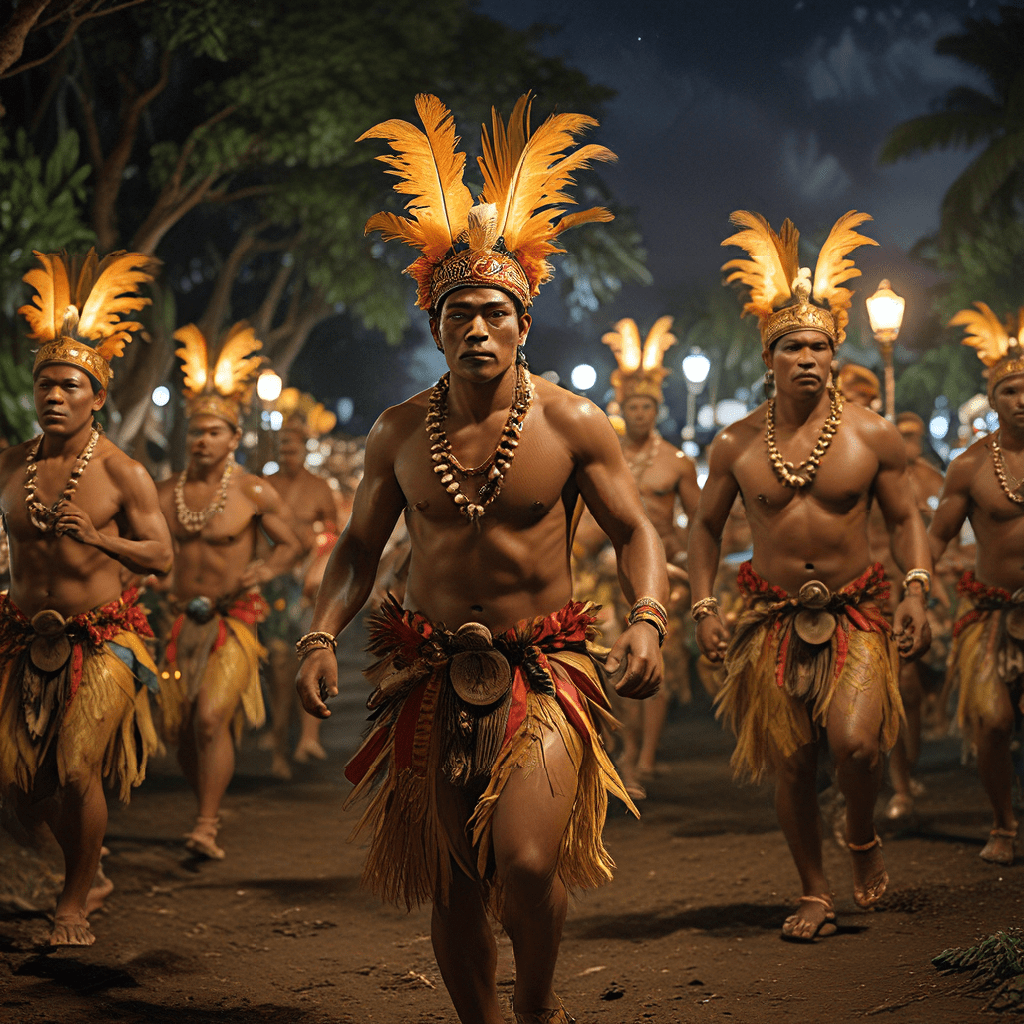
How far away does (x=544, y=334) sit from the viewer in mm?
25797

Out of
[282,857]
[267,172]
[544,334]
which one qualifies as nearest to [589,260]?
[267,172]

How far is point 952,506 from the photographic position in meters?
5.75

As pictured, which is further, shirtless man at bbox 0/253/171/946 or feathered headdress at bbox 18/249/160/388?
feathered headdress at bbox 18/249/160/388

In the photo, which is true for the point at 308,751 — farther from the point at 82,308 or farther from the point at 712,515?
the point at 712,515

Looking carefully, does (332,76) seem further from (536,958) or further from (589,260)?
(536,958)

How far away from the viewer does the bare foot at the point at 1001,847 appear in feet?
17.8

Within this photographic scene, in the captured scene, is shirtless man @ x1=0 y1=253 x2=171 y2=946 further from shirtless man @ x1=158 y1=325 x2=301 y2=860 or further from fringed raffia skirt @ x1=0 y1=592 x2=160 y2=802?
shirtless man @ x1=158 y1=325 x2=301 y2=860

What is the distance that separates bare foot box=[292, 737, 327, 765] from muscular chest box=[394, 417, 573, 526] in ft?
18.7

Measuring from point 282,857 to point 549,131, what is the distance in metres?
3.99

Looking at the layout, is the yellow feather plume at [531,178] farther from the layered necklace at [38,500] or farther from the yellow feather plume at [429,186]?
the layered necklace at [38,500]

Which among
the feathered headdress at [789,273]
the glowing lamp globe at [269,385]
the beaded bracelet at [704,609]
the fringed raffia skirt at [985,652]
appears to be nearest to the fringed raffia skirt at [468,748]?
the beaded bracelet at [704,609]

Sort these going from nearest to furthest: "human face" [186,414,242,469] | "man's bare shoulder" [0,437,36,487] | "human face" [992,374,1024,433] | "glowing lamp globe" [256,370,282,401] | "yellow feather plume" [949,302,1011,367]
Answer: "man's bare shoulder" [0,437,36,487]
"human face" [992,374,1024,433]
"yellow feather plume" [949,302,1011,367]
"human face" [186,414,242,469]
"glowing lamp globe" [256,370,282,401]

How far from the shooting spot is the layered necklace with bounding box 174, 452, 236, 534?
660 centimetres

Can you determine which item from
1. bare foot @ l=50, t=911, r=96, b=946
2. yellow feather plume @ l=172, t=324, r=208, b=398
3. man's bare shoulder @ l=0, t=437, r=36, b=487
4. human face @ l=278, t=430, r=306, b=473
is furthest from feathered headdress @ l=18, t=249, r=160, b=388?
human face @ l=278, t=430, r=306, b=473
